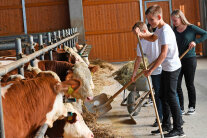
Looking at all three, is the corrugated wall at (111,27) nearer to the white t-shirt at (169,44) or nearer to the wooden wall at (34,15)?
the wooden wall at (34,15)

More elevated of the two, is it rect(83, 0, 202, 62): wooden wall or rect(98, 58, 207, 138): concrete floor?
rect(83, 0, 202, 62): wooden wall

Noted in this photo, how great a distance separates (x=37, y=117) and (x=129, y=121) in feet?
11.2

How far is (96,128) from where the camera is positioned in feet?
16.6

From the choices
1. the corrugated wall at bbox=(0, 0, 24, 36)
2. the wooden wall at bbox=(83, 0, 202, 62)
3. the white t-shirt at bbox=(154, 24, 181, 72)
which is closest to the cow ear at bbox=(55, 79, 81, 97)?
the white t-shirt at bbox=(154, 24, 181, 72)

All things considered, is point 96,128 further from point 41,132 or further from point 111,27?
point 111,27

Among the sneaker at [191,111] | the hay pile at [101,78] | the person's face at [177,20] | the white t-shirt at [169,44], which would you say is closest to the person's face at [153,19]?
the white t-shirt at [169,44]

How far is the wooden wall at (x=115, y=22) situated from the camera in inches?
567

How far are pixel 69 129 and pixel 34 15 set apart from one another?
11.9 meters

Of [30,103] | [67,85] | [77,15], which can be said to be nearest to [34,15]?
[77,15]

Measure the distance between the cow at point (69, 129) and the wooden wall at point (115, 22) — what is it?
11137 millimetres

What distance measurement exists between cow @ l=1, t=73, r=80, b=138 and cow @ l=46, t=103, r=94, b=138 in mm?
428

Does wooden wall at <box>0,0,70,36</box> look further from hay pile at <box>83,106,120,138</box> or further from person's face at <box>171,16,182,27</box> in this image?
person's face at <box>171,16,182,27</box>

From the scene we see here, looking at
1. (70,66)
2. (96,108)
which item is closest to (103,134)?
(96,108)

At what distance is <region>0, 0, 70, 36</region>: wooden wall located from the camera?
1428 centimetres
